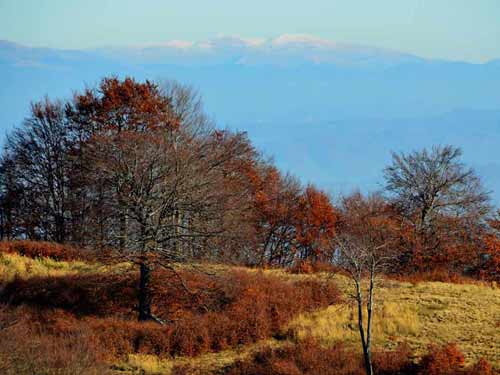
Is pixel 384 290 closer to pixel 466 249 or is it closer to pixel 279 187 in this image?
pixel 466 249

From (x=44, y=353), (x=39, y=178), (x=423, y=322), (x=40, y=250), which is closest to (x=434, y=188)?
(x=423, y=322)

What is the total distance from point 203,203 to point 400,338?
970 cm

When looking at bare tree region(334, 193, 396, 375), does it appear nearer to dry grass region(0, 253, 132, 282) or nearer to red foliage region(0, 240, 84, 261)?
dry grass region(0, 253, 132, 282)

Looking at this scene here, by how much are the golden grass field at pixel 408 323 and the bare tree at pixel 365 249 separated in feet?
1.99

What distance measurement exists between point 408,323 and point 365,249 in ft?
17.1

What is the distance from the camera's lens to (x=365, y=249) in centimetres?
2238

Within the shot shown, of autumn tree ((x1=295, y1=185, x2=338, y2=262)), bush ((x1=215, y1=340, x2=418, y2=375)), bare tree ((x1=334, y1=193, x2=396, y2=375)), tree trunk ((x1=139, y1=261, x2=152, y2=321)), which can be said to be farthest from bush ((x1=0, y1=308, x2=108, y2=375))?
autumn tree ((x1=295, y1=185, x2=338, y2=262))

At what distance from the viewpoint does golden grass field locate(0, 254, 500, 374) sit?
76.4 ft

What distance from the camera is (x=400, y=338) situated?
2492 cm

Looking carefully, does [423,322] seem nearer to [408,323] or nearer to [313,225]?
[408,323]

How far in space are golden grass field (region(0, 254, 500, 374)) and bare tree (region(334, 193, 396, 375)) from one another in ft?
1.99

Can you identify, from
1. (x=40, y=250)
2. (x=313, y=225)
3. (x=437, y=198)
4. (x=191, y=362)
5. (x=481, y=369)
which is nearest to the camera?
(x=481, y=369)

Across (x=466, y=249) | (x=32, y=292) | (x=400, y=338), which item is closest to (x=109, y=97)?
(x=32, y=292)

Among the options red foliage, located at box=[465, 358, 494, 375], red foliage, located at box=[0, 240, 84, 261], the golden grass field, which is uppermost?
red foliage, located at box=[0, 240, 84, 261]
